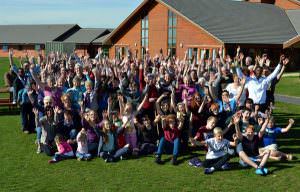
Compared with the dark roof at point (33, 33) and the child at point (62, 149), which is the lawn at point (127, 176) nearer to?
the child at point (62, 149)

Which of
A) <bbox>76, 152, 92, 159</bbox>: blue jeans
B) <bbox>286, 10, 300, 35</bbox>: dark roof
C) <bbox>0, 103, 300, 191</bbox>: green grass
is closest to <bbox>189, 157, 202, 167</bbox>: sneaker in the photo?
<bbox>0, 103, 300, 191</bbox>: green grass

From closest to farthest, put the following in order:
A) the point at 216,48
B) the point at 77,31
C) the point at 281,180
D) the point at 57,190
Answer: the point at 57,190 < the point at 281,180 < the point at 216,48 < the point at 77,31

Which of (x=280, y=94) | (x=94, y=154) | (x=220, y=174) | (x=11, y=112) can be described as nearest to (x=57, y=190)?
(x=94, y=154)

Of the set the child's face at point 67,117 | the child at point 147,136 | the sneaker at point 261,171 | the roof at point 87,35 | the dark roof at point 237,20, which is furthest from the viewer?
the roof at point 87,35

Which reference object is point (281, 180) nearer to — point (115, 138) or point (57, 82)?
point (115, 138)

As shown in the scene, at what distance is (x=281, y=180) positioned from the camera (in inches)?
306

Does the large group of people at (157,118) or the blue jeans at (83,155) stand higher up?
the large group of people at (157,118)

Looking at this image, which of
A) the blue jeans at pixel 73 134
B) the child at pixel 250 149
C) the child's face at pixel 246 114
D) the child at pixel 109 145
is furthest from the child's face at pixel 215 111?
the blue jeans at pixel 73 134

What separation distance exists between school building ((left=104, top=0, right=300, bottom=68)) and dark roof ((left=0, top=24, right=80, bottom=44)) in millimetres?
27916

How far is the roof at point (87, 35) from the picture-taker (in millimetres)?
58666

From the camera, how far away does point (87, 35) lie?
61.1 meters

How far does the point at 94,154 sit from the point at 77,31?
2340 inches

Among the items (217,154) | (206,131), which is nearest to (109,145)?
(206,131)

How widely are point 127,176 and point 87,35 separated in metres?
54.9
